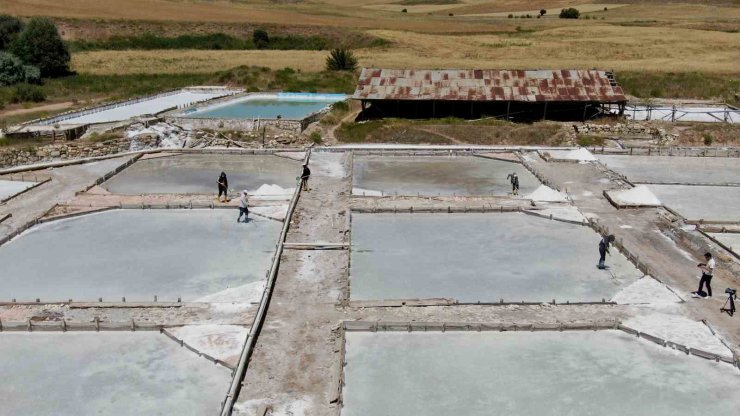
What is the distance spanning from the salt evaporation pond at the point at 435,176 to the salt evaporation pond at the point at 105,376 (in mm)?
13247

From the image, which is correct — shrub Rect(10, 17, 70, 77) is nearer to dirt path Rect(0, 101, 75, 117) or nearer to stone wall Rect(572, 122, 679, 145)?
dirt path Rect(0, 101, 75, 117)

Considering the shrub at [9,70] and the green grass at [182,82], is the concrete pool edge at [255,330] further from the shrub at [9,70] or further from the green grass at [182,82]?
the shrub at [9,70]

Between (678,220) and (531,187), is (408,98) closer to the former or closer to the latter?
(531,187)

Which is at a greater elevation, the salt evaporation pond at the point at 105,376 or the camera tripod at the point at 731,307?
the camera tripod at the point at 731,307

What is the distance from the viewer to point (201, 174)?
31.1m

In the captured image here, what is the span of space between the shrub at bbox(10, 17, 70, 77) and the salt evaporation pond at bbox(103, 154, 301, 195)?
102 ft

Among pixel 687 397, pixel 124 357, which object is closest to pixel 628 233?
pixel 687 397

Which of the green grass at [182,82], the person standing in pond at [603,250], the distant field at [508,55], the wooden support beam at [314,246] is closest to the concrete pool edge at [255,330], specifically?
the wooden support beam at [314,246]

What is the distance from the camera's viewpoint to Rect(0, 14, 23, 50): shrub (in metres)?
66.9

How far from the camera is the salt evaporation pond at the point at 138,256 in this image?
1909cm

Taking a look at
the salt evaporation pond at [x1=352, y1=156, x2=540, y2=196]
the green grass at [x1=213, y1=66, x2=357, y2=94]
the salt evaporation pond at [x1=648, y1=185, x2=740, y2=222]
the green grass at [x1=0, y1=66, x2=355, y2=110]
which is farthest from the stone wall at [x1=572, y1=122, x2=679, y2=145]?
the green grass at [x1=0, y1=66, x2=355, y2=110]

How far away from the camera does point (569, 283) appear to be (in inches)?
774

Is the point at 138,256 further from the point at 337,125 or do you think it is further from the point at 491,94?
the point at 491,94

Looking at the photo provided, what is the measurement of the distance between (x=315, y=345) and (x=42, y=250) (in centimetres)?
1036
